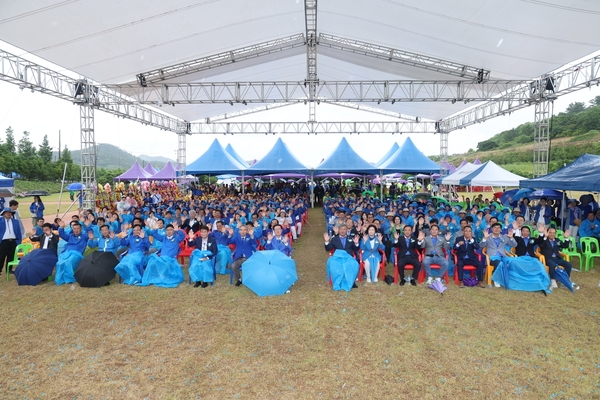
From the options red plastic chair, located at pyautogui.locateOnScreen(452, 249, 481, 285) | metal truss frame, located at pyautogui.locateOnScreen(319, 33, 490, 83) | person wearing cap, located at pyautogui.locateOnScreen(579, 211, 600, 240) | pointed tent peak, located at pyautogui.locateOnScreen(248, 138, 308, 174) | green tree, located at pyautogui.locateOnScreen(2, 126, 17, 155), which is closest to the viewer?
red plastic chair, located at pyautogui.locateOnScreen(452, 249, 481, 285)

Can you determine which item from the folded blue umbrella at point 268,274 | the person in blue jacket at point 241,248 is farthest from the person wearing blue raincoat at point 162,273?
the folded blue umbrella at point 268,274

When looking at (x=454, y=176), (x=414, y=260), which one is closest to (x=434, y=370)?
(x=414, y=260)

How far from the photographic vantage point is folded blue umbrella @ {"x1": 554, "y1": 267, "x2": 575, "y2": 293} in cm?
A: 558

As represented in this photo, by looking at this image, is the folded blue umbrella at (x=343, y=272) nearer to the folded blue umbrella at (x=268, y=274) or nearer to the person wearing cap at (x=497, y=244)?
Result: the folded blue umbrella at (x=268, y=274)

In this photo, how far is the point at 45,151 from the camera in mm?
61469

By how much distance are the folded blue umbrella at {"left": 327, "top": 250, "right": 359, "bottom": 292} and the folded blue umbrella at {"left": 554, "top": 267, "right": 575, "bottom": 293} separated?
A: 10.4 ft

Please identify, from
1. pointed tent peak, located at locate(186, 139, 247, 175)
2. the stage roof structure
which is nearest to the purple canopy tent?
pointed tent peak, located at locate(186, 139, 247, 175)

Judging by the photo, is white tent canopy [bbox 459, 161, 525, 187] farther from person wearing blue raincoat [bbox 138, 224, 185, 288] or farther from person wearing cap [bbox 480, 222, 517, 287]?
person wearing blue raincoat [bbox 138, 224, 185, 288]

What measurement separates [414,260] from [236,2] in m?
7.87

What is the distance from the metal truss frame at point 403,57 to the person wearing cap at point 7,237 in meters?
10.7

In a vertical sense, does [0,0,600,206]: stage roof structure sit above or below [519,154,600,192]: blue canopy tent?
above

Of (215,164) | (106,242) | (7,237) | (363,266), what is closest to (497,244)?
(363,266)

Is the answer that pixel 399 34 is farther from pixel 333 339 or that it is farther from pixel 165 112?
pixel 165 112

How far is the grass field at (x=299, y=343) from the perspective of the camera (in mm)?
3180
